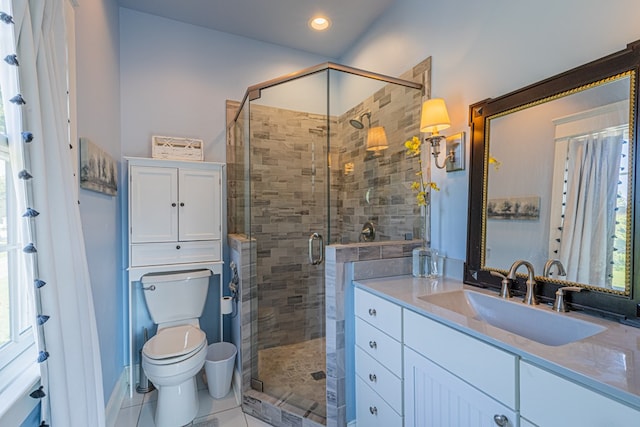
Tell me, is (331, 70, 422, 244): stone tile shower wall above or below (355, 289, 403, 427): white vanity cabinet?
above

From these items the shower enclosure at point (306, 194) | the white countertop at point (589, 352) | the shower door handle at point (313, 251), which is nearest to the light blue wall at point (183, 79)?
the shower enclosure at point (306, 194)

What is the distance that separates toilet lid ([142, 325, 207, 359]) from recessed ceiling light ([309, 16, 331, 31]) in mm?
2599

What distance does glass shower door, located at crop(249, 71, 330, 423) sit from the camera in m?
2.19

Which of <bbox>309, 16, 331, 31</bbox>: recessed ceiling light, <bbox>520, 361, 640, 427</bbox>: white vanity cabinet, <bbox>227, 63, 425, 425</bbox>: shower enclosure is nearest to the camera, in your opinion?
<bbox>520, 361, 640, 427</bbox>: white vanity cabinet

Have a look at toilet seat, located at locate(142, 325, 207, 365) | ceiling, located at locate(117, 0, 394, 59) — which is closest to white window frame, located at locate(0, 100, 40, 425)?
toilet seat, located at locate(142, 325, 207, 365)

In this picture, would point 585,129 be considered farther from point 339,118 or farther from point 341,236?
point 339,118

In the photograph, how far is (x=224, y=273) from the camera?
2588mm

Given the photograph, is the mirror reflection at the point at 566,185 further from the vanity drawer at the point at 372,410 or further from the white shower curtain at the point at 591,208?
the vanity drawer at the point at 372,410

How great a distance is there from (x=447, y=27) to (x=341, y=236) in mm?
1432

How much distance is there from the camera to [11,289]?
3.12 ft

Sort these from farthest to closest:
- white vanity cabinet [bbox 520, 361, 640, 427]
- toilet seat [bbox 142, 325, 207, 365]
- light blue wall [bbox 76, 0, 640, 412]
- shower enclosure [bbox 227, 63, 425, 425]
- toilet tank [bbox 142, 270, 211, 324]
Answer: toilet tank [bbox 142, 270, 211, 324] → shower enclosure [bbox 227, 63, 425, 425] → toilet seat [bbox 142, 325, 207, 365] → light blue wall [bbox 76, 0, 640, 412] → white vanity cabinet [bbox 520, 361, 640, 427]

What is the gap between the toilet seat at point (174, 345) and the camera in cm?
171

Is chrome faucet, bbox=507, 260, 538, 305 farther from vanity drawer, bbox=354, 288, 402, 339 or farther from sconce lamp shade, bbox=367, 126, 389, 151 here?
sconce lamp shade, bbox=367, 126, 389, 151

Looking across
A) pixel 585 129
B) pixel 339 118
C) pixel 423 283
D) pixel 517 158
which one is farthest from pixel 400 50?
pixel 423 283
